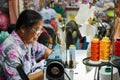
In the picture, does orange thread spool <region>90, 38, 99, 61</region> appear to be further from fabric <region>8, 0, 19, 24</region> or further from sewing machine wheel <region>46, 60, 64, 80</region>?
fabric <region>8, 0, 19, 24</region>

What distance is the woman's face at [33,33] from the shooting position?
4.68ft

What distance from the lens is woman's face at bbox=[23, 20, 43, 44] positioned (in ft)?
4.68

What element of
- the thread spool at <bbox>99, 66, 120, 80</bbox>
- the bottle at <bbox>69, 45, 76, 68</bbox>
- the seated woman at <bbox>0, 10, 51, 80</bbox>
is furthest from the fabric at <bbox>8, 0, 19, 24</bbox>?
the thread spool at <bbox>99, 66, 120, 80</bbox>

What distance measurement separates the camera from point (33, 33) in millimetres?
1440

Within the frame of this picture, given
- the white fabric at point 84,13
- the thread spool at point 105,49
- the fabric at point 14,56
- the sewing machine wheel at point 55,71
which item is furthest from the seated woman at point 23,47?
the thread spool at point 105,49

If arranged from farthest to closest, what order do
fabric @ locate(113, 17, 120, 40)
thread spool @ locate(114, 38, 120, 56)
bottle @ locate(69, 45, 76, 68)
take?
bottle @ locate(69, 45, 76, 68)
fabric @ locate(113, 17, 120, 40)
thread spool @ locate(114, 38, 120, 56)

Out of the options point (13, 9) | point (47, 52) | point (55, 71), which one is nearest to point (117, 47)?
point (55, 71)

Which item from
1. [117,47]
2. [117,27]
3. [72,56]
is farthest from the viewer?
[72,56]

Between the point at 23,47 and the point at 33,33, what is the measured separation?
0.10 m

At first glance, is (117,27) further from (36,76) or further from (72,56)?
(36,76)

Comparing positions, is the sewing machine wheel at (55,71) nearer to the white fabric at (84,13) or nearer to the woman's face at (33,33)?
the woman's face at (33,33)

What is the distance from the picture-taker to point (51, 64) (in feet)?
4.20

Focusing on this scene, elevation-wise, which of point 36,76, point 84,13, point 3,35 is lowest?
point 36,76

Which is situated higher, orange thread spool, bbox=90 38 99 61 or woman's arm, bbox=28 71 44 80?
orange thread spool, bbox=90 38 99 61
